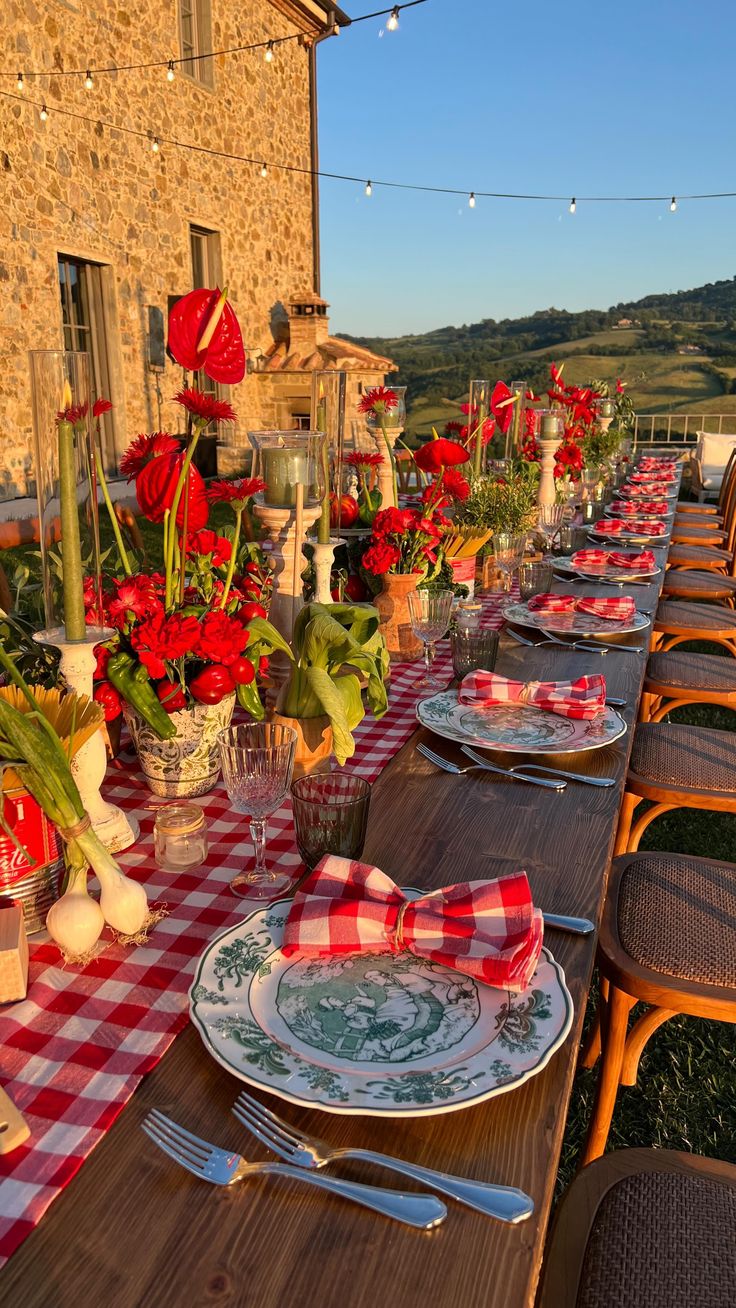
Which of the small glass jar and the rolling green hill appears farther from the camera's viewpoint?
the rolling green hill

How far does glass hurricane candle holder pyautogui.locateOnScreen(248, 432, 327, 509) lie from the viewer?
1.35 meters

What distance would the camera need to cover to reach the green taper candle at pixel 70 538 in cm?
94

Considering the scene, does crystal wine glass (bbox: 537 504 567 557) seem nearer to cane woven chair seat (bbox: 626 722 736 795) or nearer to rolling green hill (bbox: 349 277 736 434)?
cane woven chair seat (bbox: 626 722 736 795)

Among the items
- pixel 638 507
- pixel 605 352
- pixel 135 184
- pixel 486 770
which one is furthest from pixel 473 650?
pixel 605 352

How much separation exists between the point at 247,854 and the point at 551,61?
17.2 meters

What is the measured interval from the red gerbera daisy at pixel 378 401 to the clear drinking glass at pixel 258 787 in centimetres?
125

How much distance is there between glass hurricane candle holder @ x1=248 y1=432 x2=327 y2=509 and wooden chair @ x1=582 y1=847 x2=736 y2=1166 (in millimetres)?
801

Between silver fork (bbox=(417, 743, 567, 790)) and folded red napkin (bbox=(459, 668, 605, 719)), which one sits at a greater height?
folded red napkin (bbox=(459, 668, 605, 719))

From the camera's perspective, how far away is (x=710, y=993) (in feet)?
3.74

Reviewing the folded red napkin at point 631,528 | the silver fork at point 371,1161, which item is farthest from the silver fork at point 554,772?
the folded red napkin at point 631,528

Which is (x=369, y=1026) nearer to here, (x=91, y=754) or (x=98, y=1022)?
(x=98, y=1022)

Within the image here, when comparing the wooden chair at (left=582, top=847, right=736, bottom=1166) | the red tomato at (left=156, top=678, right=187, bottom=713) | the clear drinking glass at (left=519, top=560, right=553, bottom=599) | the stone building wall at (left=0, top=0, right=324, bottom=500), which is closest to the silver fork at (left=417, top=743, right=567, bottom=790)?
the wooden chair at (left=582, top=847, right=736, bottom=1166)

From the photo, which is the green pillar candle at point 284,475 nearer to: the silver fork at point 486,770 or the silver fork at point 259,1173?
the silver fork at point 486,770

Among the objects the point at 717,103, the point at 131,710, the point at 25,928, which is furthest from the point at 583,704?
the point at 717,103
